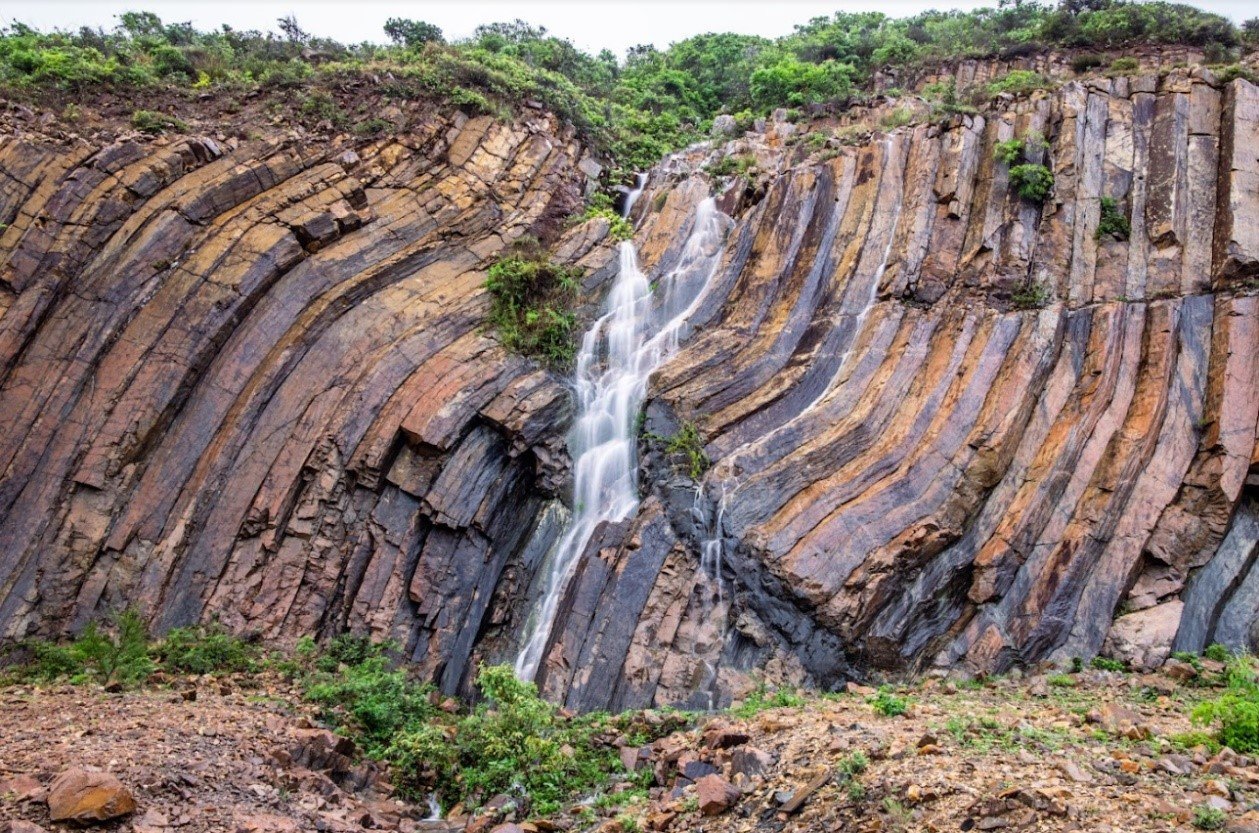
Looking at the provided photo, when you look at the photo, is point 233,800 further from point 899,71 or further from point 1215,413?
point 899,71

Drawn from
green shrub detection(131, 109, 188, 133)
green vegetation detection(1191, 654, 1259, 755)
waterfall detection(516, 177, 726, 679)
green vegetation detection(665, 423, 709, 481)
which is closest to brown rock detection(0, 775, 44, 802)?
waterfall detection(516, 177, 726, 679)

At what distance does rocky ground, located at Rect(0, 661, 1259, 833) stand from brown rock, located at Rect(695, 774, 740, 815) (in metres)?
0.02

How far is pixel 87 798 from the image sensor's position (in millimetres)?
7645

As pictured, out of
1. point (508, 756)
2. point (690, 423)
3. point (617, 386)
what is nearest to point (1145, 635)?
point (690, 423)

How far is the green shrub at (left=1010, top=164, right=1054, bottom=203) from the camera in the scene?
18969 millimetres

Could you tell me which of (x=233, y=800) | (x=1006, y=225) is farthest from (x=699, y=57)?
(x=233, y=800)

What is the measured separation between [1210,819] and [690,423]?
11.0 metres

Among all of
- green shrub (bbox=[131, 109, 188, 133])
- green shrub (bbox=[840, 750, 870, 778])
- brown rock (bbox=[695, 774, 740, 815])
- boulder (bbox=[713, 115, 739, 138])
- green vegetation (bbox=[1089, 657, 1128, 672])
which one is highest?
boulder (bbox=[713, 115, 739, 138])

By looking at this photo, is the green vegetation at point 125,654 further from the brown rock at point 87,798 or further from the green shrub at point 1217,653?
the green shrub at point 1217,653

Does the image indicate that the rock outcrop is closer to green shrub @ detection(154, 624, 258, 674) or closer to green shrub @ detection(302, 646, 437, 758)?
green shrub @ detection(302, 646, 437, 758)

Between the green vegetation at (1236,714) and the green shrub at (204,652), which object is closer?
the green vegetation at (1236,714)

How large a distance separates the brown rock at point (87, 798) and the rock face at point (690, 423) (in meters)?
6.80

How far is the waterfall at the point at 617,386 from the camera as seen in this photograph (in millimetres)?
16219

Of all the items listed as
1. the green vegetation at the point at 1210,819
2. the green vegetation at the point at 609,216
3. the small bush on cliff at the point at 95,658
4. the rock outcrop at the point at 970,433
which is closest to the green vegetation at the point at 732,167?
the green vegetation at the point at 609,216
